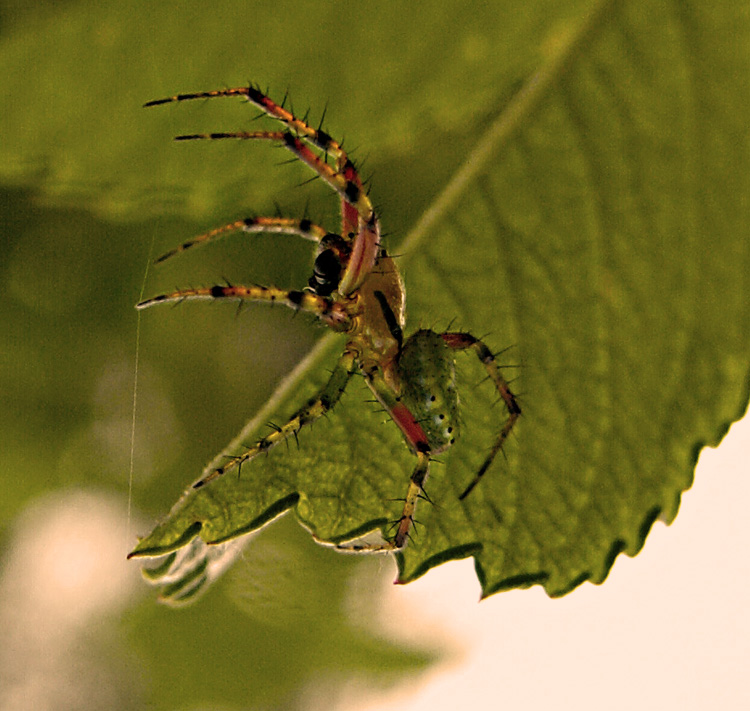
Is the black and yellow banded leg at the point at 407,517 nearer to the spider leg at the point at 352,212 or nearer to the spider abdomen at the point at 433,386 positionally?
the spider abdomen at the point at 433,386

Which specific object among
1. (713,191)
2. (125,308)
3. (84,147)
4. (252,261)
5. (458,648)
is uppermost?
(713,191)

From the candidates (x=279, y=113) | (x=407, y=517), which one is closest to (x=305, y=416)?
(x=407, y=517)

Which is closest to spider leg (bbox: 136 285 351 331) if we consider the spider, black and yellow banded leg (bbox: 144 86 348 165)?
the spider

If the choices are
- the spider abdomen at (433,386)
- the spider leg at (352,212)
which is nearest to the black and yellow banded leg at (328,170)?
the spider leg at (352,212)

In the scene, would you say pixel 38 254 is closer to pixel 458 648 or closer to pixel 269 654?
pixel 269 654

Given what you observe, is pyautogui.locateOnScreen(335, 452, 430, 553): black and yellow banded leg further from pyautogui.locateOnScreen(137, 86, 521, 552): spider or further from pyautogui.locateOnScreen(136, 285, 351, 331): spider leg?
pyautogui.locateOnScreen(136, 285, 351, 331): spider leg

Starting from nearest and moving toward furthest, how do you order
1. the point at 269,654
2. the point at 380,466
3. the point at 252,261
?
the point at 380,466
the point at 252,261
the point at 269,654

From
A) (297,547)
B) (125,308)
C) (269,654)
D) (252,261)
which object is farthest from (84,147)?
(269,654)
